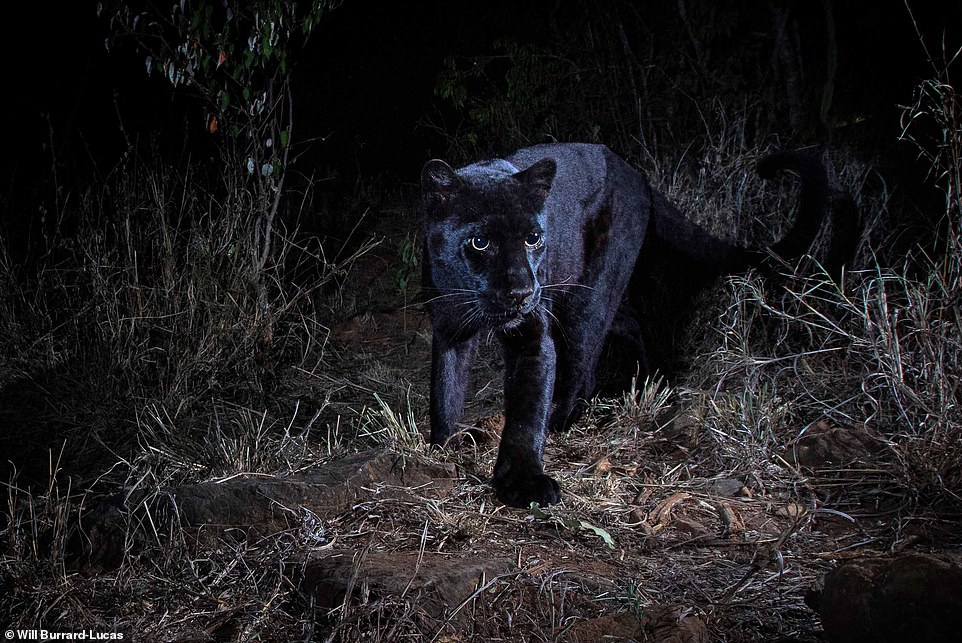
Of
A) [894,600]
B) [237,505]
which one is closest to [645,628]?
[894,600]

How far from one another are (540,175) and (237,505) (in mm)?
1825

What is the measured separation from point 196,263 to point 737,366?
2.83 meters

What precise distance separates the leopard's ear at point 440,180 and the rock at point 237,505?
1.21m

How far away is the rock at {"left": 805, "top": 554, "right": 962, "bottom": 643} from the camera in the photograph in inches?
72.1

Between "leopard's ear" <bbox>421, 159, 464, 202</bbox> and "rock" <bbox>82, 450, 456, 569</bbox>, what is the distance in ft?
3.98

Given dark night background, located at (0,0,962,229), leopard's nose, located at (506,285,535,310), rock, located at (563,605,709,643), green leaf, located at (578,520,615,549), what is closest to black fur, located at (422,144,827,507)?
leopard's nose, located at (506,285,535,310)

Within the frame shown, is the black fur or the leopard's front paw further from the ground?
the black fur

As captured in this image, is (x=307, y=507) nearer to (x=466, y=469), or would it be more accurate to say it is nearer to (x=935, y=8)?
(x=466, y=469)

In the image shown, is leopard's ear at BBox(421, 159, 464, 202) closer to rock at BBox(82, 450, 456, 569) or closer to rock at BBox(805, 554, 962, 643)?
rock at BBox(82, 450, 456, 569)

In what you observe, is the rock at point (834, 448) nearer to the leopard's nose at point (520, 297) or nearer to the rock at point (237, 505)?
the leopard's nose at point (520, 297)

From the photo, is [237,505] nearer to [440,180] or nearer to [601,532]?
[601,532]

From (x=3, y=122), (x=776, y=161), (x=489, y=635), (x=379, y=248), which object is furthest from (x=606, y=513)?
(x=3, y=122)

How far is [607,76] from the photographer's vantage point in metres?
6.61

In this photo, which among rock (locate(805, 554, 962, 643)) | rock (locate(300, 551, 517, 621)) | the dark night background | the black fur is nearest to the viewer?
rock (locate(805, 554, 962, 643))
